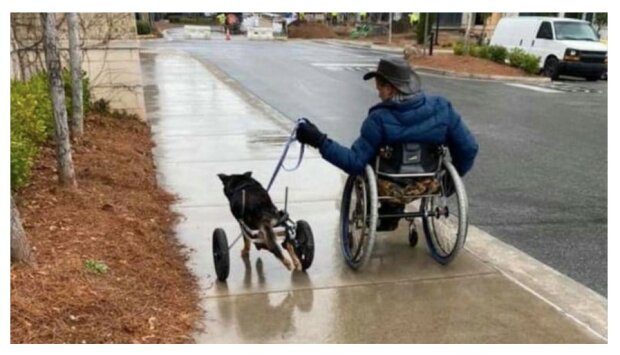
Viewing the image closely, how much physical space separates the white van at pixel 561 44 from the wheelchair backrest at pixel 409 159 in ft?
52.6

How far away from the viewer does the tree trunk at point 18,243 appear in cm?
333

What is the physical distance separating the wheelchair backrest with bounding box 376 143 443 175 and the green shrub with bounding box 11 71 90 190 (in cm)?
244

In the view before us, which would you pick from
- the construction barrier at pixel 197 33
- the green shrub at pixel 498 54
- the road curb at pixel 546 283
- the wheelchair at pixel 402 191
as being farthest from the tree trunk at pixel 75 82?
the construction barrier at pixel 197 33

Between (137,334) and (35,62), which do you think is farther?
(35,62)

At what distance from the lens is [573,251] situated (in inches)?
183

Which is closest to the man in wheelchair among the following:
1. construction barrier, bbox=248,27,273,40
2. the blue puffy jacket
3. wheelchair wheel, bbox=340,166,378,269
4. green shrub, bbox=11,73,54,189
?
the blue puffy jacket

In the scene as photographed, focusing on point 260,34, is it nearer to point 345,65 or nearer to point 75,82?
point 345,65

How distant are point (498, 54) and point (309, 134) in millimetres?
18600

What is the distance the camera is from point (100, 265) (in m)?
3.66

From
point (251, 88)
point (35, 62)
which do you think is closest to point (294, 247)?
point (35, 62)

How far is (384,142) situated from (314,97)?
32.3 feet

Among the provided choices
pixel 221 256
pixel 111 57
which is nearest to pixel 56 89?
pixel 221 256

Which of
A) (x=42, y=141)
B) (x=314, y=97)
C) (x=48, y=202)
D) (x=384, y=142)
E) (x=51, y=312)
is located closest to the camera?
(x=51, y=312)

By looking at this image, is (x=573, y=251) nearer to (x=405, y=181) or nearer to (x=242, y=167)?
(x=405, y=181)
